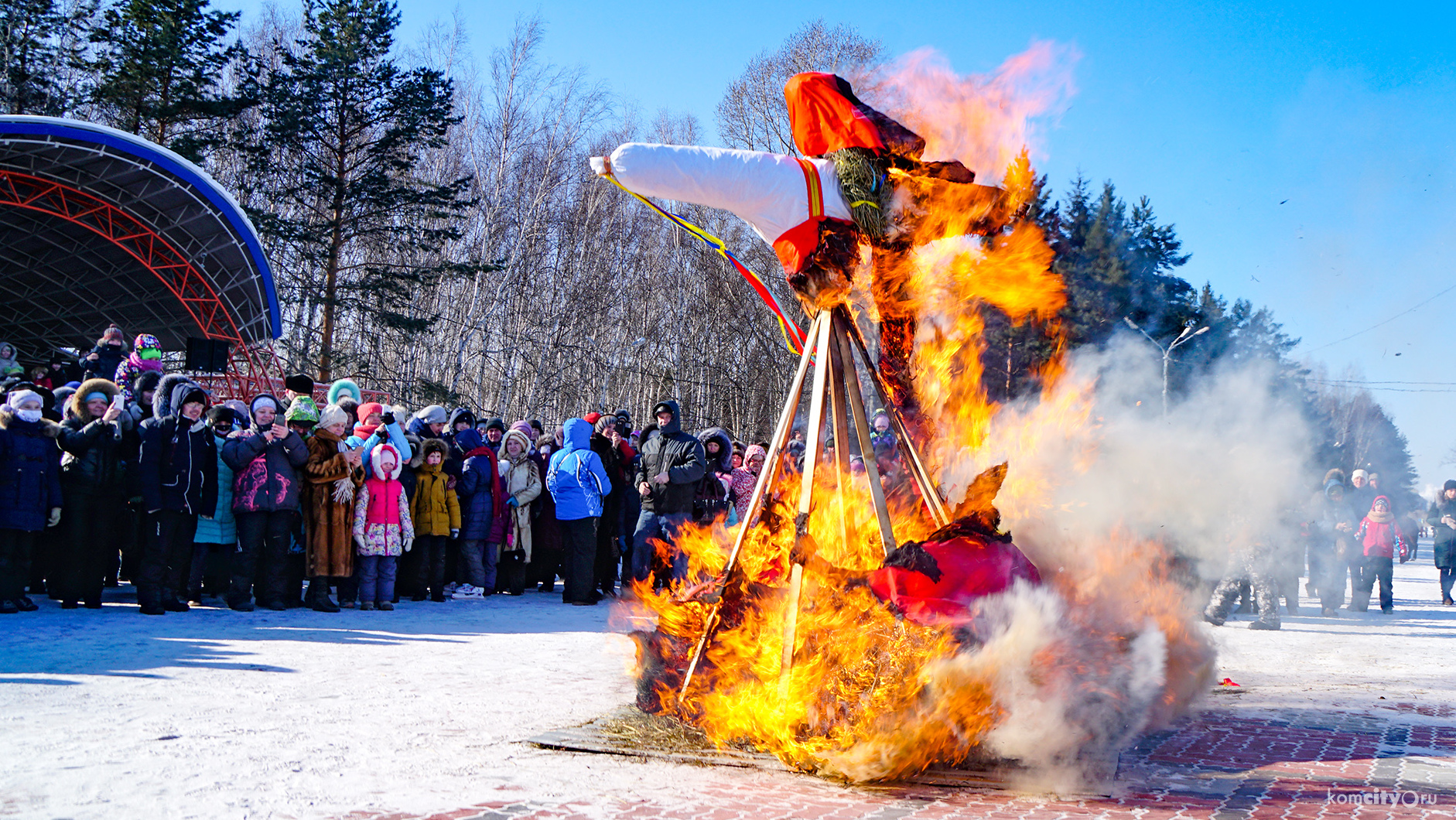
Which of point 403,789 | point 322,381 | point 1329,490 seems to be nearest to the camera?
point 403,789

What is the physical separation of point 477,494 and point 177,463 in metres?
3.13

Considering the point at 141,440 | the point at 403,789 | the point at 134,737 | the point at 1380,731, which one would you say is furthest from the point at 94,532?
the point at 1380,731

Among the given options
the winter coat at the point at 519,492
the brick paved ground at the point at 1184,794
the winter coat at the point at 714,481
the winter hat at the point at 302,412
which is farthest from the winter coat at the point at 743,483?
the brick paved ground at the point at 1184,794

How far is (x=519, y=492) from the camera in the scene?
1097cm

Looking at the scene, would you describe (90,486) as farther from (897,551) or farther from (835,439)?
(897,551)

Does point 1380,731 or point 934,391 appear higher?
point 934,391

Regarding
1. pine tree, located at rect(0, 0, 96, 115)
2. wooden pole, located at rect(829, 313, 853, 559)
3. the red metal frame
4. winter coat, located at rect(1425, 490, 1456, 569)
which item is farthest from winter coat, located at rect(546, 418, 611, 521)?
pine tree, located at rect(0, 0, 96, 115)

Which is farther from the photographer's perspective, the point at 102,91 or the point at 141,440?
the point at 102,91

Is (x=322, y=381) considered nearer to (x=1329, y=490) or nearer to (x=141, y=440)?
(x=141, y=440)

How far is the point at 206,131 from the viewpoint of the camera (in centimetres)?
2517

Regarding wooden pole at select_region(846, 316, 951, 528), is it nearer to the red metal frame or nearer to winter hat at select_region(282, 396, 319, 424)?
winter hat at select_region(282, 396, 319, 424)

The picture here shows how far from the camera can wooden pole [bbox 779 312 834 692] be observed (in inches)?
166

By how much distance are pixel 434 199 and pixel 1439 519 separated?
22.6 meters

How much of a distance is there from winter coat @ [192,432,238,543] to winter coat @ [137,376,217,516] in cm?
7
